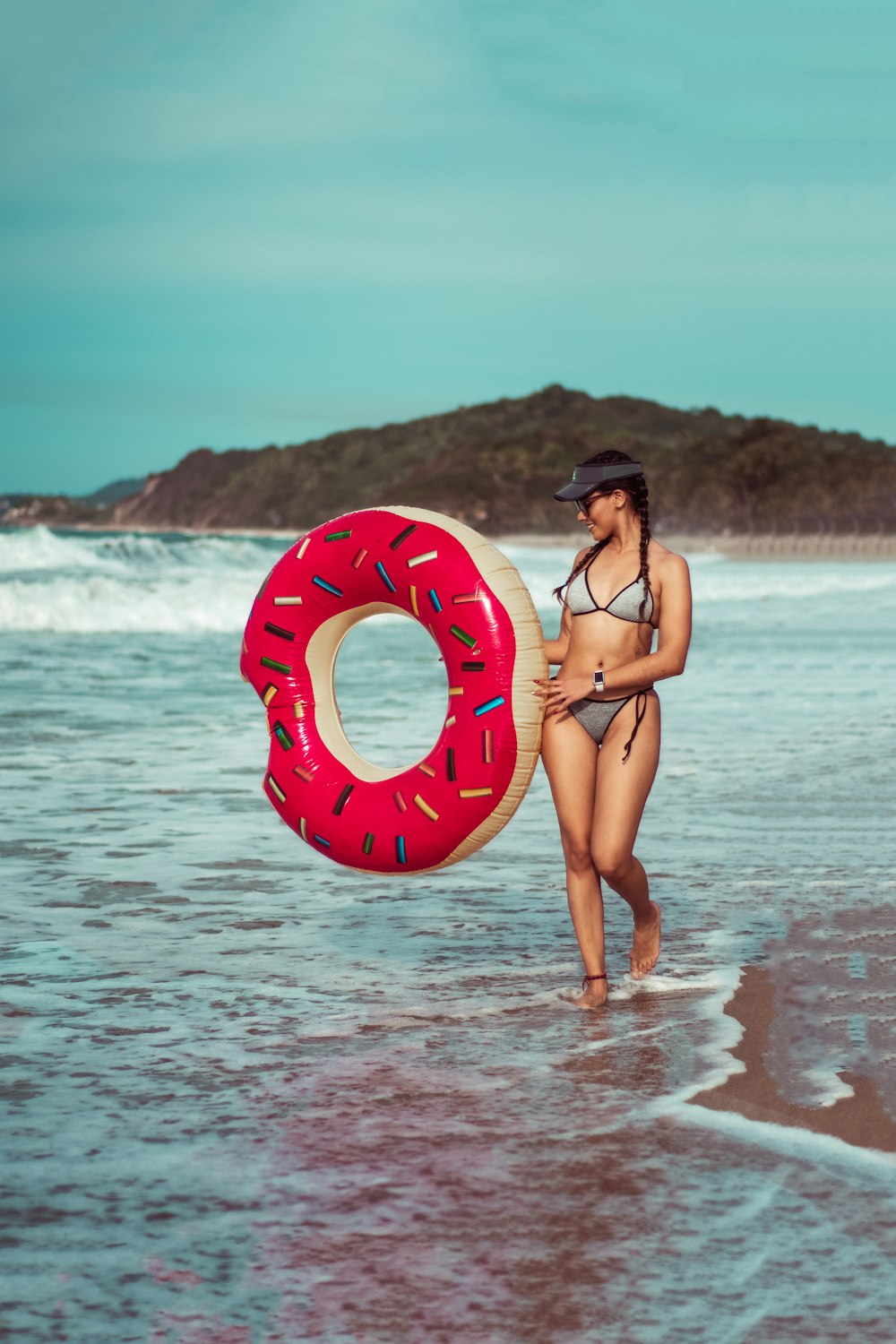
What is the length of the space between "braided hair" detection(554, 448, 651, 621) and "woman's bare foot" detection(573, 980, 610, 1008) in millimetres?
956

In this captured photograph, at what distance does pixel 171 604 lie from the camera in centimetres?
2248

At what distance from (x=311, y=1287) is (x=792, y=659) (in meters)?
13.1

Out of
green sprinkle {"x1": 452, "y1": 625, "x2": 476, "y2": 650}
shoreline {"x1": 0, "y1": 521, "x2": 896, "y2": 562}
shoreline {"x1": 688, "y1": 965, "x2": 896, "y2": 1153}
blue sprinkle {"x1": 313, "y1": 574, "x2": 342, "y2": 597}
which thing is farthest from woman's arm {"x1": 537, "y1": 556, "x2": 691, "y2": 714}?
shoreline {"x1": 0, "y1": 521, "x2": 896, "y2": 562}

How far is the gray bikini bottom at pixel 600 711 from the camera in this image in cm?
422

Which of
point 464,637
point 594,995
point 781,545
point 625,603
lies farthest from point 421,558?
point 781,545

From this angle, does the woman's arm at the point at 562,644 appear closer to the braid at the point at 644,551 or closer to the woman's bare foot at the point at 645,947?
the braid at the point at 644,551

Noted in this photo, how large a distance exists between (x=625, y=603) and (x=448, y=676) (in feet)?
1.73

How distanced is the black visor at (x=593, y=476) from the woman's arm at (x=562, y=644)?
0.31 m

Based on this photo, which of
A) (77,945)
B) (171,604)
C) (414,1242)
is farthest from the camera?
(171,604)

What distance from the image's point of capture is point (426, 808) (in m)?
4.27

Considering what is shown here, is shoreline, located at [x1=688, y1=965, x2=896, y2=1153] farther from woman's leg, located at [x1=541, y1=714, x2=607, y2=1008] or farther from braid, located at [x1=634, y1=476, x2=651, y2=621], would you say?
braid, located at [x1=634, y1=476, x2=651, y2=621]

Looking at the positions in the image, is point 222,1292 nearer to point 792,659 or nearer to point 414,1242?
point 414,1242

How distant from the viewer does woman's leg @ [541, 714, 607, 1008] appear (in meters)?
4.22

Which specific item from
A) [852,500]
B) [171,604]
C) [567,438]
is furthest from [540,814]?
[567,438]
